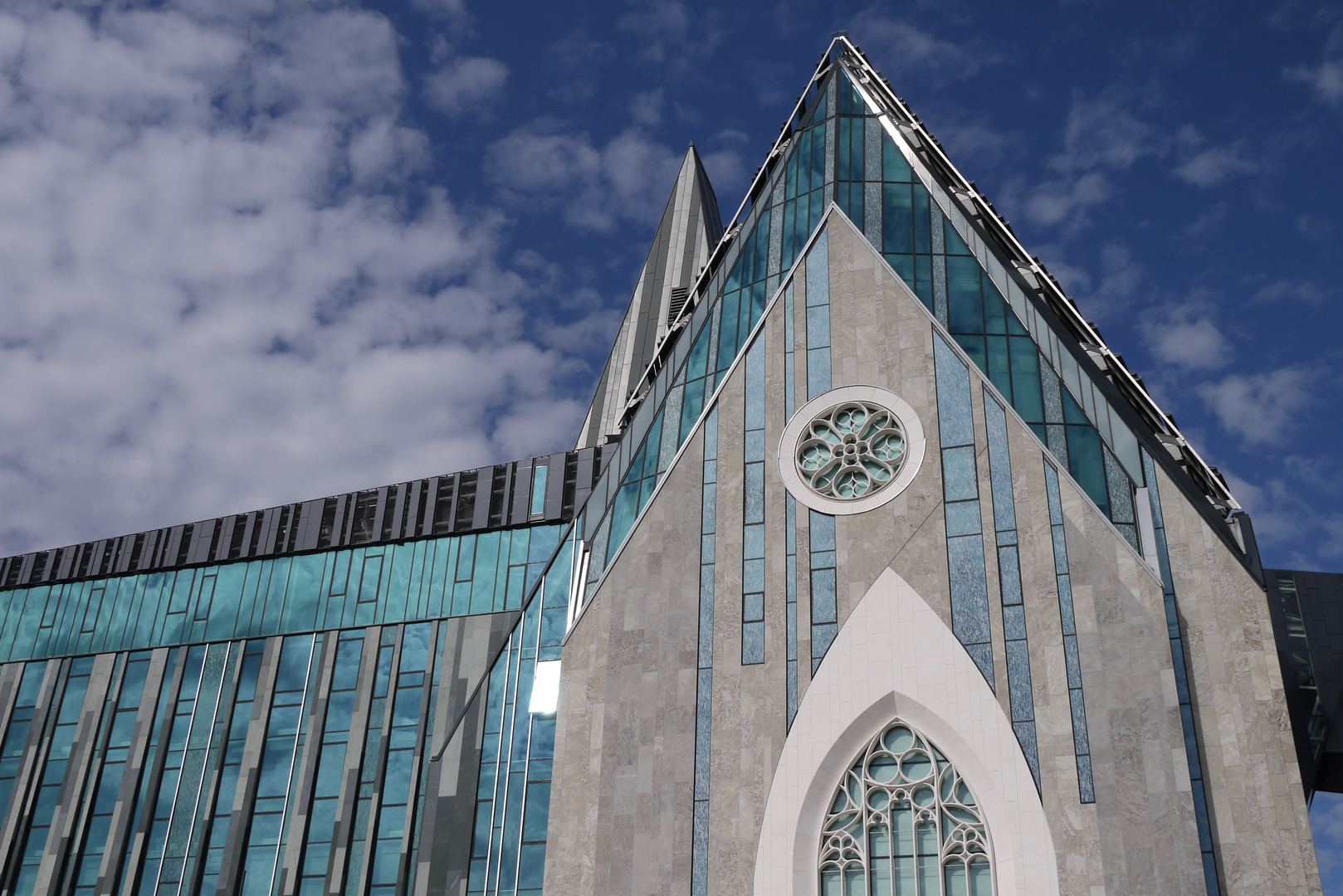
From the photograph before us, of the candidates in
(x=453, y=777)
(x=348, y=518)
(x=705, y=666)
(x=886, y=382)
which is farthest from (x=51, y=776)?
(x=886, y=382)

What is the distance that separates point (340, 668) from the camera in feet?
127

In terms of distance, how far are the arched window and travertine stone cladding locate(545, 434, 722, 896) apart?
3.61 metres

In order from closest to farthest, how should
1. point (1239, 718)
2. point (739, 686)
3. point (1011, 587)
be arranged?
point (1239, 718), point (1011, 587), point (739, 686)

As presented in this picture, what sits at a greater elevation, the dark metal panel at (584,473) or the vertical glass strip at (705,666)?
the dark metal panel at (584,473)

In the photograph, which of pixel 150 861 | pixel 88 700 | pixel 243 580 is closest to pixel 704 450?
pixel 243 580

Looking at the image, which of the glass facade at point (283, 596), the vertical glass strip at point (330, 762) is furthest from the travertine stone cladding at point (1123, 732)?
the vertical glass strip at point (330, 762)

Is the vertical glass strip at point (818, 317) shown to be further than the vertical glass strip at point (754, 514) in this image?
Yes

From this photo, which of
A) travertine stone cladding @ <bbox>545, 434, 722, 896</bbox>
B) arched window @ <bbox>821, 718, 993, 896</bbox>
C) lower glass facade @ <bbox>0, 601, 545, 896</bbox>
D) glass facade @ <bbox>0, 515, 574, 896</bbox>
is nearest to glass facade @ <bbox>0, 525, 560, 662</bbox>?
glass facade @ <bbox>0, 515, 574, 896</bbox>

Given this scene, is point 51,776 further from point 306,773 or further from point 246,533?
point 306,773

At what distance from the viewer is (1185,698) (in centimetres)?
2614

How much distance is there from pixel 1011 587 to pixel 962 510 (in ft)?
7.71

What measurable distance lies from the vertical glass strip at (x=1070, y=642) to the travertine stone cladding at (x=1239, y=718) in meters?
2.36

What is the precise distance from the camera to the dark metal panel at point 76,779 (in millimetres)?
38781

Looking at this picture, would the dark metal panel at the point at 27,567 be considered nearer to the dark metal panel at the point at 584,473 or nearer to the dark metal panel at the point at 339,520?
the dark metal panel at the point at 339,520
